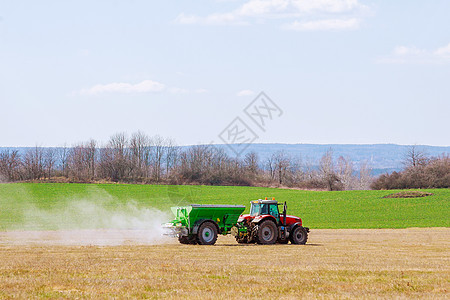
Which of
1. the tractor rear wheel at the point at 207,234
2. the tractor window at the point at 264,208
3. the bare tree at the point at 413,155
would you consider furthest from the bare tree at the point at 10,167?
the tractor window at the point at 264,208

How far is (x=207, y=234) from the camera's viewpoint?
97.7 ft

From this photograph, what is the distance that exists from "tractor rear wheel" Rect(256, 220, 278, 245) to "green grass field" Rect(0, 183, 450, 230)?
880 inches

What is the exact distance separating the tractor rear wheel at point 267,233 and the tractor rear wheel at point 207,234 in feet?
7.00

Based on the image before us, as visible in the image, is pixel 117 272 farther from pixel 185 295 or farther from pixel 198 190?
pixel 198 190

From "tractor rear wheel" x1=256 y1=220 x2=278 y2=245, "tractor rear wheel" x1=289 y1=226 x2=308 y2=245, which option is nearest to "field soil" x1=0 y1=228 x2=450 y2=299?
"tractor rear wheel" x1=256 y1=220 x2=278 y2=245

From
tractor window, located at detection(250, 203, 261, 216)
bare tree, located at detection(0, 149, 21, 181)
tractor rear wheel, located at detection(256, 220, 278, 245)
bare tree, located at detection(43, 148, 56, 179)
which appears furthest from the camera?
bare tree, located at detection(43, 148, 56, 179)

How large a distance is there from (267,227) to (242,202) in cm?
4323

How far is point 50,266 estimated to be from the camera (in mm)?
18906

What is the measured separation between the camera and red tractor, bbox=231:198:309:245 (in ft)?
98.9

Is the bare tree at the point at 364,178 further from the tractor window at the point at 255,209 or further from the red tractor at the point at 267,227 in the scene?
the tractor window at the point at 255,209

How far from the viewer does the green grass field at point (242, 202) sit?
186 ft

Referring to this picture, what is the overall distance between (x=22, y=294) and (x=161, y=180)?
89.4 meters

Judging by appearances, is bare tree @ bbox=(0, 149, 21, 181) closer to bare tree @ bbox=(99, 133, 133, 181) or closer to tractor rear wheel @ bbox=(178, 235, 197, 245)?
bare tree @ bbox=(99, 133, 133, 181)

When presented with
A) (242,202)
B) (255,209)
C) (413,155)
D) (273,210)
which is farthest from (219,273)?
(413,155)
